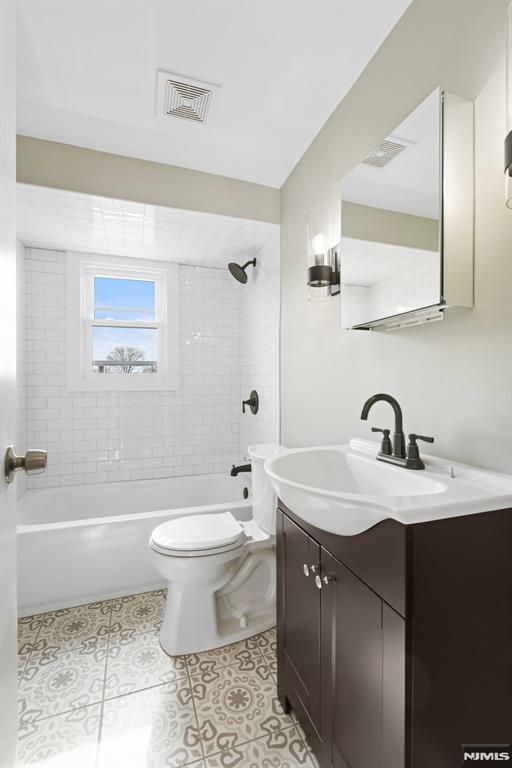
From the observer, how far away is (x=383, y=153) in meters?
1.38

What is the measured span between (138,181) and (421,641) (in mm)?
2437

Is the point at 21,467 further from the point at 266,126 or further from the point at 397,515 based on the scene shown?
the point at 266,126

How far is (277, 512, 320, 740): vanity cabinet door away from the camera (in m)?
1.14

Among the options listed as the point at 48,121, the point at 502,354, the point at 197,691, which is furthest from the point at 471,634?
the point at 48,121

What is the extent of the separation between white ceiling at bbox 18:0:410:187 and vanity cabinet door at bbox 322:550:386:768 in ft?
6.25

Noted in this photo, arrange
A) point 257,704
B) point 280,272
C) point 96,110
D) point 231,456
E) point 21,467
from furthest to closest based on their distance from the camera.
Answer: point 231,456, point 280,272, point 96,110, point 257,704, point 21,467

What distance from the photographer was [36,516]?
2.61m

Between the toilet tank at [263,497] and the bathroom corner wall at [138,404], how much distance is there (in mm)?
1319

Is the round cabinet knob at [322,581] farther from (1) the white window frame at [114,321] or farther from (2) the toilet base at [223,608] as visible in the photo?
(1) the white window frame at [114,321]

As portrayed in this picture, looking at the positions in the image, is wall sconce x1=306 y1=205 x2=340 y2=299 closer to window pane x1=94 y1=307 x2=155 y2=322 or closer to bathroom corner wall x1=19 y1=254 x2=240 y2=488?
bathroom corner wall x1=19 y1=254 x2=240 y2=488

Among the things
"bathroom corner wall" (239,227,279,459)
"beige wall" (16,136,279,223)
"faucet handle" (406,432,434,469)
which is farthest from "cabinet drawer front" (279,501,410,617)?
"beige wall" (16,136,279,223)

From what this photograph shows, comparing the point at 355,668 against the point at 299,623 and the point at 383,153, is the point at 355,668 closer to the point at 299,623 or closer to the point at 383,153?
the point at 299,623

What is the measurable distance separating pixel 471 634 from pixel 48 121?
2.65 metres

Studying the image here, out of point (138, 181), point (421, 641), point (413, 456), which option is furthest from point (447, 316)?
point (138, 181)
